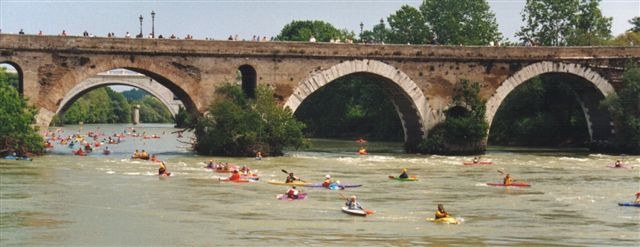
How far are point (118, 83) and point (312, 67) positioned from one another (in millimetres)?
55098

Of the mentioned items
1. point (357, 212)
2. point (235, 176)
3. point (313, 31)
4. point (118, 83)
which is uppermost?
point (313, 31)

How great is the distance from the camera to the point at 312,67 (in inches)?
2224

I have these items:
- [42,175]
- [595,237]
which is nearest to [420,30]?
[42,175]

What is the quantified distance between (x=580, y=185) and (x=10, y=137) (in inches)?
1049

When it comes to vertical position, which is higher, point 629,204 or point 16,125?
point 16,125

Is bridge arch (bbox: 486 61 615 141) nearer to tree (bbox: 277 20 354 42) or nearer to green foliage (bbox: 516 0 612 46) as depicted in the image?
green foliage (bbox: 516 0 612 46)

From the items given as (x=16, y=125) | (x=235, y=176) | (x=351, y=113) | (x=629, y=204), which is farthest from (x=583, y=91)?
(x=16, y=125)

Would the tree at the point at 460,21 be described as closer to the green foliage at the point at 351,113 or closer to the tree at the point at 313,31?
the green foliage at the point at 351,113

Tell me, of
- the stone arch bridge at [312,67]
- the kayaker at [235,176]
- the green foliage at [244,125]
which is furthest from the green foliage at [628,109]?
the kayaker at [235,176]

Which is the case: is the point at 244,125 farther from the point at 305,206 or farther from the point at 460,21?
the point at 460,21

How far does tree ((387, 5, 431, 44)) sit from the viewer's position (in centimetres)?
8475

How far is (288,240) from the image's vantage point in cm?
2580

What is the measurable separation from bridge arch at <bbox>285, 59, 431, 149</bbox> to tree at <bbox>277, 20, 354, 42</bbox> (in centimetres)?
4150

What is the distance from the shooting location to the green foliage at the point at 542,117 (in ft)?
242
